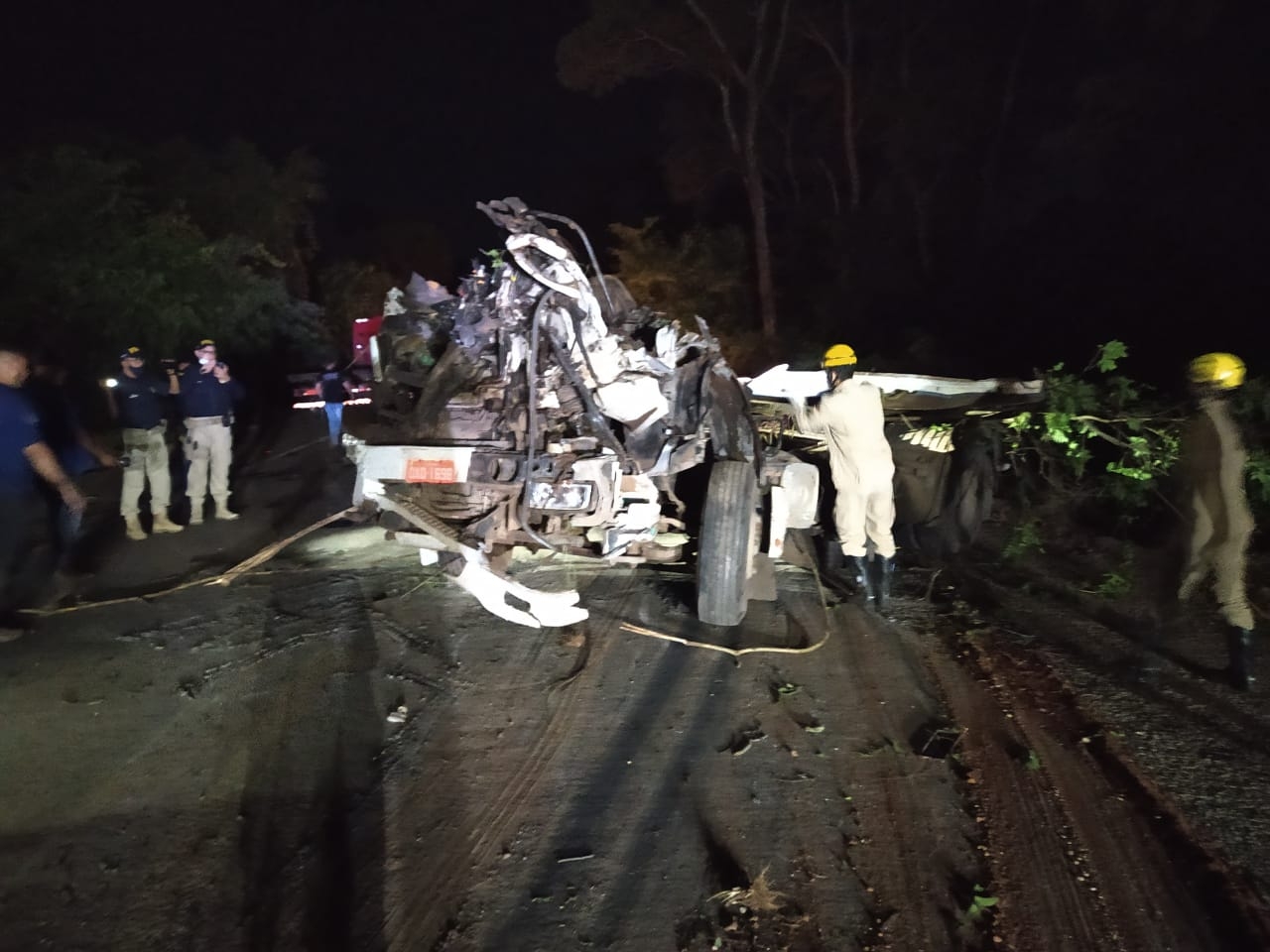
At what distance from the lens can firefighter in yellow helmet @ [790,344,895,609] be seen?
17.4 ft

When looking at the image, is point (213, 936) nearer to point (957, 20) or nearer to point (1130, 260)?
point (1130, 260)

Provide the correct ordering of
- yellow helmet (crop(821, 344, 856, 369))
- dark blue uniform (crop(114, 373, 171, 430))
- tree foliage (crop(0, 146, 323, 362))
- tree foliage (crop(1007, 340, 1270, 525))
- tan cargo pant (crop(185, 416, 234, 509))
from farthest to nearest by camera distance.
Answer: tree foliage (crop(0, 146, 323, 362))
tan cargo pant (crop(185, 416, 234, 509))
dark blue uniform (crop(114, 373, 171, 430))
tree foliage (crop(1007, 340, 1270, 525))
yellow helmet (crop(821, 344, 856, 369))

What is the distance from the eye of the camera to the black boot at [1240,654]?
4.20 m

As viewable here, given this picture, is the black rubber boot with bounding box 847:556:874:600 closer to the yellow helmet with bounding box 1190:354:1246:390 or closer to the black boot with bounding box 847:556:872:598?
the black boot with bounding box 847:556:872:598

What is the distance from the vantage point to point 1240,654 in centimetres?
421

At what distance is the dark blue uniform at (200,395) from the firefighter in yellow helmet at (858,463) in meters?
5.40

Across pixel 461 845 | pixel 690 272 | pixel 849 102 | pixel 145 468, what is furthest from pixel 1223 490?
pixel 849 102

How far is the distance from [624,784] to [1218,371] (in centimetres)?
352

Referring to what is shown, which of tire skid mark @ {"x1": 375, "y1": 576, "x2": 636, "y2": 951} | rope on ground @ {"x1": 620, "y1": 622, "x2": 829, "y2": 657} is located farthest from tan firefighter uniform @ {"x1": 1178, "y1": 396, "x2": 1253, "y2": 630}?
tire skid mark @ {"x1": 375, "y1": 576, "x2": 636, "y2": 951}

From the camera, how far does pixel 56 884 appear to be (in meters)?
2.96

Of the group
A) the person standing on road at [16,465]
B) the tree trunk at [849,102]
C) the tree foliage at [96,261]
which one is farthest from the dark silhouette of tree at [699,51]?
the person standing on road at [16,465]

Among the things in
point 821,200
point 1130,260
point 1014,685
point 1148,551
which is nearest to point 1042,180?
point 1130,260

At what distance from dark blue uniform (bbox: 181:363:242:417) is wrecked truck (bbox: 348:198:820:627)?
3.14 m

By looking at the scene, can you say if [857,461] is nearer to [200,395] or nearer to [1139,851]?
[1139,851]
